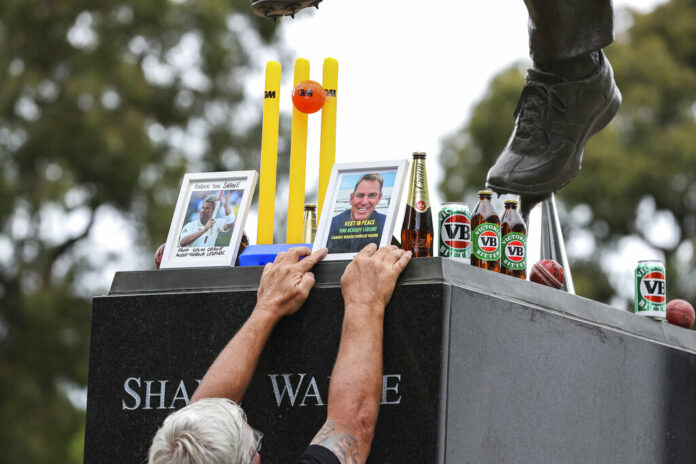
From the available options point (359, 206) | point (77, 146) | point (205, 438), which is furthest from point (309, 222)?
point (77, 146)

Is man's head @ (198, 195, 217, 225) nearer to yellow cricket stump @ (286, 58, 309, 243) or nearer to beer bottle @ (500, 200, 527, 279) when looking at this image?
yellow cricket stump @ (286, 58, 309, 243)

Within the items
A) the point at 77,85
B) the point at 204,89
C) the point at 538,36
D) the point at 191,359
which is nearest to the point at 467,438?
the point at 191,359

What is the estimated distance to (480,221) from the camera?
403 cm

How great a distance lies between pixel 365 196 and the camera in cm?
389

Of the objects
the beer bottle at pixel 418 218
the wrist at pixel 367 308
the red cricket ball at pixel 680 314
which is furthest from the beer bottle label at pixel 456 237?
the red cricket ball at pixel 680 314

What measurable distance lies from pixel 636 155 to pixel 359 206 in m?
13.2

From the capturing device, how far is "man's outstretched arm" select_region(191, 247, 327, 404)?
145 inches

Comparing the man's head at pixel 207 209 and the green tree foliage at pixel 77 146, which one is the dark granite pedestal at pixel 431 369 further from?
the green tree foliage at pixel 77 146

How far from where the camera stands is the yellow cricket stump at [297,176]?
168 inches

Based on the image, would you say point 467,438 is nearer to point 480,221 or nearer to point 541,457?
point 541,457

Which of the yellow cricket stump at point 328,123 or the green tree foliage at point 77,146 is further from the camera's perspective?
the green tree foliage at point 77,146

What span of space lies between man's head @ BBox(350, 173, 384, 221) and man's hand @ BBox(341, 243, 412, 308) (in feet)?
0.73

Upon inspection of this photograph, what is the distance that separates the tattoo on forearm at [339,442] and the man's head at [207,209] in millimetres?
1100

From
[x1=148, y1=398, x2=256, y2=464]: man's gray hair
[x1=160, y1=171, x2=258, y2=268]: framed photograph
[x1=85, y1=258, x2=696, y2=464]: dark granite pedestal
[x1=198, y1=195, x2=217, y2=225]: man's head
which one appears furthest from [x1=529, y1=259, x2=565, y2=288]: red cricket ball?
[x1=148, y1=398, x2=256, y2=464]: man's gray hair
